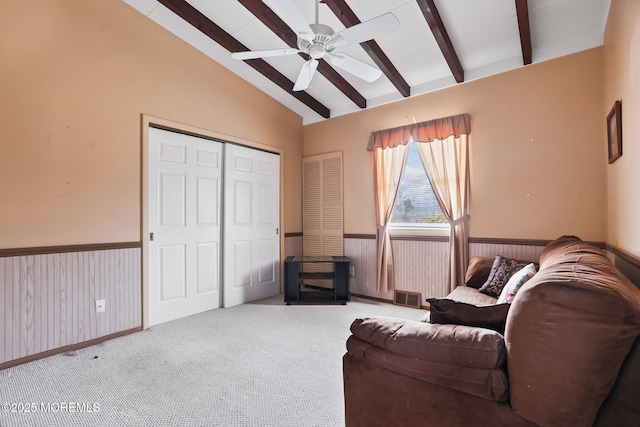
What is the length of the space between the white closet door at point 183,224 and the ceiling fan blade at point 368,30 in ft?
7.13

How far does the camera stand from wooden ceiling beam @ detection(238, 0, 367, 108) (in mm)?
2945

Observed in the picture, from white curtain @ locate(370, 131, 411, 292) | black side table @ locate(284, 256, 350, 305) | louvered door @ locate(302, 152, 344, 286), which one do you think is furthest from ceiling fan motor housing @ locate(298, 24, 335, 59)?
black side table @ locate(284, 256, 350, 305)

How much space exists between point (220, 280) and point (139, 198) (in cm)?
140

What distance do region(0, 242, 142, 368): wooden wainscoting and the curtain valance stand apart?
3.05 m

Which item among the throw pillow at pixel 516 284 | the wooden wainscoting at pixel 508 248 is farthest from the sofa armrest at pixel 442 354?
the wooden wainscoting at pixel 508 248

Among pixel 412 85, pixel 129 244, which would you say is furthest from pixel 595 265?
pixel 129 244

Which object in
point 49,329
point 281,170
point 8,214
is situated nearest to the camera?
point 8,214

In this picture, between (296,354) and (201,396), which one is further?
(296,354)

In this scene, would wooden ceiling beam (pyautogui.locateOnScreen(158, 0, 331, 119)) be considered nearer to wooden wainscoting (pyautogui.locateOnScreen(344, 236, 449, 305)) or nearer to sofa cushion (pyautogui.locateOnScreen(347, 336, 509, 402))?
wooden wainscoting (pyautogui.locateOnScreen(344, 236, 449, 305))

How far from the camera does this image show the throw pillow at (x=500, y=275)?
2896mm

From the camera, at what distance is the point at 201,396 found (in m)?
2.09

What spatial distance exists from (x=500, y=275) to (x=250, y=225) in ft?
9.79

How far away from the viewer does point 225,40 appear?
354 centimetres

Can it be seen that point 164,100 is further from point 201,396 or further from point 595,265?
point 595,265
